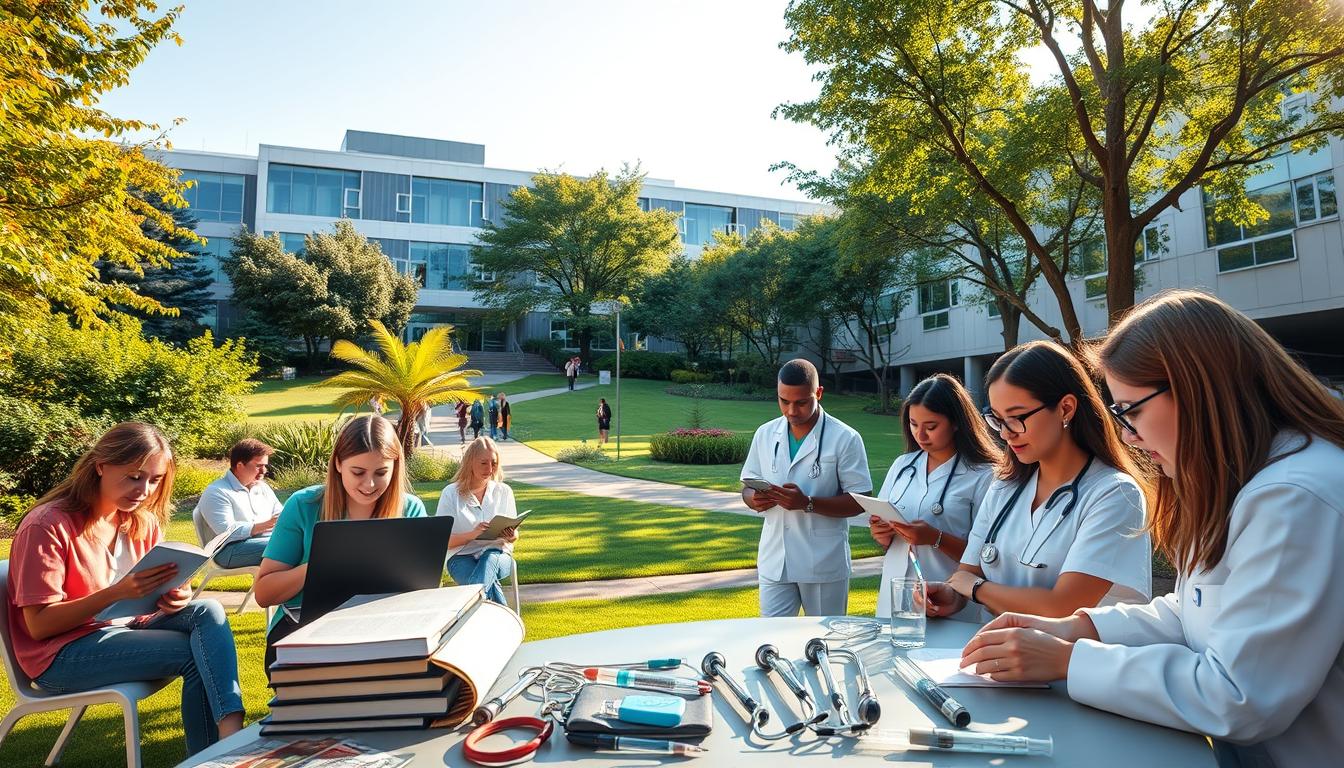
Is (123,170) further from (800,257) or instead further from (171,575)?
(800,257)

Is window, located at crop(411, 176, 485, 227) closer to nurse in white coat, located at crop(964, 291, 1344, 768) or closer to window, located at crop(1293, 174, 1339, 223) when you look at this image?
window, located at crop(1293, 174, 1339, 223)

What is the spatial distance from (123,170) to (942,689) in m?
10.7

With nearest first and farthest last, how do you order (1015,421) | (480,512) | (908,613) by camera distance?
(908,613), (1015,421), (480,512)

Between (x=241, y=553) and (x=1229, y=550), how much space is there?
6.18 metres

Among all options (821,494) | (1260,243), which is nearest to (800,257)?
(1260,243)

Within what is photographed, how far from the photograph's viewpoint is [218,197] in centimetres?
4281

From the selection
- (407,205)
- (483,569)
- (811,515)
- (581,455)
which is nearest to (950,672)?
(811,515)

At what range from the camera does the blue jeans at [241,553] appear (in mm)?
5637

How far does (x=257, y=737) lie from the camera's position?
1.55 metres

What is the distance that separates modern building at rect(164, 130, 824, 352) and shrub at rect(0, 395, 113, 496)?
108ft

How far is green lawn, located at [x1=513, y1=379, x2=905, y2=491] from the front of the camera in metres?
17.4

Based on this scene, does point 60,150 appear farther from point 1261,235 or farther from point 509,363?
point 509,363

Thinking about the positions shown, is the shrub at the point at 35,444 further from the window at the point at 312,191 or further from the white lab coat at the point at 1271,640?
the window at the point at 312,191

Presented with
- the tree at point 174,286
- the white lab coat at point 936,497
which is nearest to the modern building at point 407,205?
the tree at point 174,286
